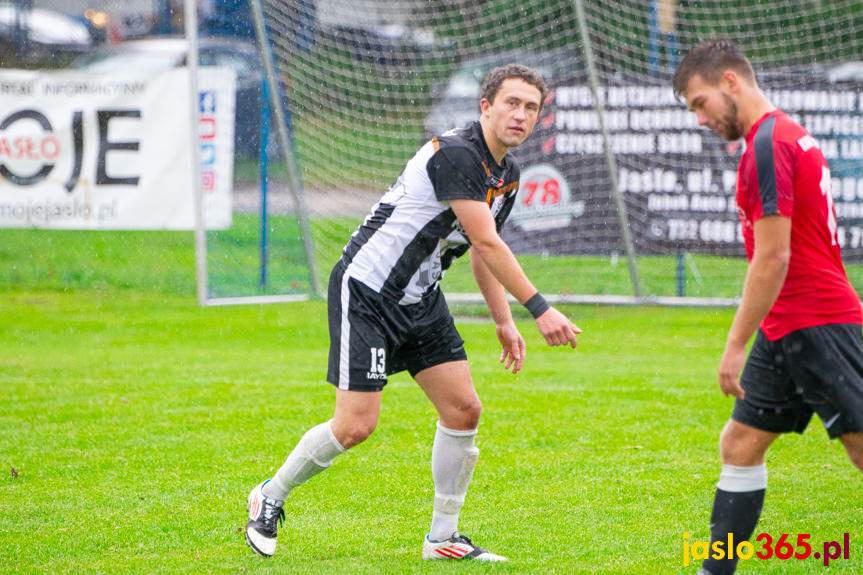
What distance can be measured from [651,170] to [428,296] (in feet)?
28.4

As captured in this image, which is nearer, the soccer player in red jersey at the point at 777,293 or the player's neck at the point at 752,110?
the soccer player in red jersey at the point at 777,293

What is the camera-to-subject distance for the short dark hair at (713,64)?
12.4 feet

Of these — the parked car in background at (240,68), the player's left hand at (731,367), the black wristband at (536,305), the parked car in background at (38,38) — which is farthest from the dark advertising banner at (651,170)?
the player's left hand at (731,367)

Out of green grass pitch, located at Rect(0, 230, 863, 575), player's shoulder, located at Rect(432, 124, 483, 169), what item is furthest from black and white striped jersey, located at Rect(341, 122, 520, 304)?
green grass pitch, located at Rect(0, 230, 863, 575)

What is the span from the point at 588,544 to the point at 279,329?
7.23 meters

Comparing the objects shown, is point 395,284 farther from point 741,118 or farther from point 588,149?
point 588,149

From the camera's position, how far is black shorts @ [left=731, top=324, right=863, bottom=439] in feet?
12.2

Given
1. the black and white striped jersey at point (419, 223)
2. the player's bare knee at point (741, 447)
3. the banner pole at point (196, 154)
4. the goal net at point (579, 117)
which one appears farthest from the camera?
the goal net at point (579, 117)

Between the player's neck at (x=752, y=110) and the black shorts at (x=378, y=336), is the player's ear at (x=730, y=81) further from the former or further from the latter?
the black shorts at (x=378, y=336)

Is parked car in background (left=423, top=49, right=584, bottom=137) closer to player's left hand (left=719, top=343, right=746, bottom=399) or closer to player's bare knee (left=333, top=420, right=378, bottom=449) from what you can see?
player's bare knee (left=333, top=420, right=378, bottom=449)

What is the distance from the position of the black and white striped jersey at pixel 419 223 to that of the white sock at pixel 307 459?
0.66m

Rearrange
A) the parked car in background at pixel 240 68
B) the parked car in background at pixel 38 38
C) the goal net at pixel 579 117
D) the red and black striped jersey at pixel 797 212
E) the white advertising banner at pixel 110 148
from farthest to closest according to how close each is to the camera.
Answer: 1. the parked car in background at pixel 38 38
2. the goal net at pixel 579 117
3. the parked car in background at pixel 240 68
4. the white advertising banner at pixel 110 148
5. the red and black striped jersey at pixel 797 212

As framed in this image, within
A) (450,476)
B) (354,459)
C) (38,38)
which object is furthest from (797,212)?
(38,38)

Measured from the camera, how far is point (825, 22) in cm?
1291
